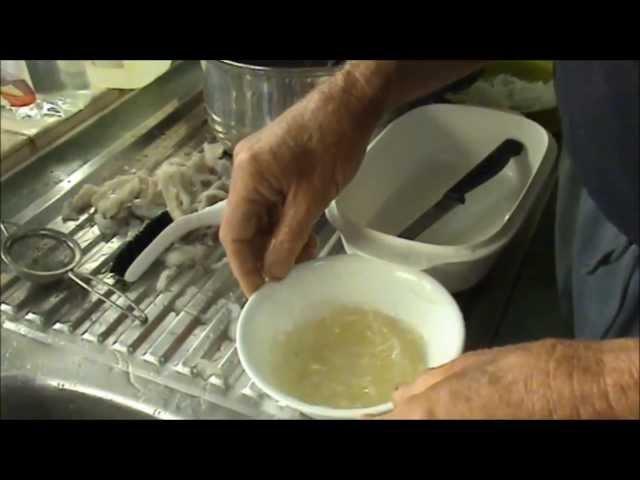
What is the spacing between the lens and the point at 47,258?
0.74 meters

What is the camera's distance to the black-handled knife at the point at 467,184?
2.51ft

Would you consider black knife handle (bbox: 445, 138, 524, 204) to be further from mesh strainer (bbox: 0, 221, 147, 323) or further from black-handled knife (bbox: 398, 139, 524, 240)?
mesh strainer (bbox: 0, 221, 147, 323)

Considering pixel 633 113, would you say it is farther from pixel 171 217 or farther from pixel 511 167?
pixel 171 217

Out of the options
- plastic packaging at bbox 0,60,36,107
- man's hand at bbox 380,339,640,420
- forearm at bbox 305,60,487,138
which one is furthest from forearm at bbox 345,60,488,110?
plastic packaging at bbox 0,60,36,107

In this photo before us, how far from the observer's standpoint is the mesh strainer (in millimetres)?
709

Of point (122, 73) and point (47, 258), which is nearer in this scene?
point (47, 258)

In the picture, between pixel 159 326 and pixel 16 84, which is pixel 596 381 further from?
pixel 16 84

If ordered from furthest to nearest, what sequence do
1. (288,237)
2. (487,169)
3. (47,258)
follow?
(487,169) < (47,258) < (288,237)

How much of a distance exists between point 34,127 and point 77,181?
126 millimetres

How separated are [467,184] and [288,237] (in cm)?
27

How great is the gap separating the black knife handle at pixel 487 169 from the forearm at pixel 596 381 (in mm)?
411

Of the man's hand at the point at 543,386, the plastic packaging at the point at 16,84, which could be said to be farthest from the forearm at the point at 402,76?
the plastic packaging at the point at 16,84

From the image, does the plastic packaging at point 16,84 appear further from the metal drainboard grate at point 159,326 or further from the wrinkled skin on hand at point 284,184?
the wrinkled skin on hand at point 284,184

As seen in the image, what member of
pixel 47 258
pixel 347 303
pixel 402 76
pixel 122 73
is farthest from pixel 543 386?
pixel 122 73
